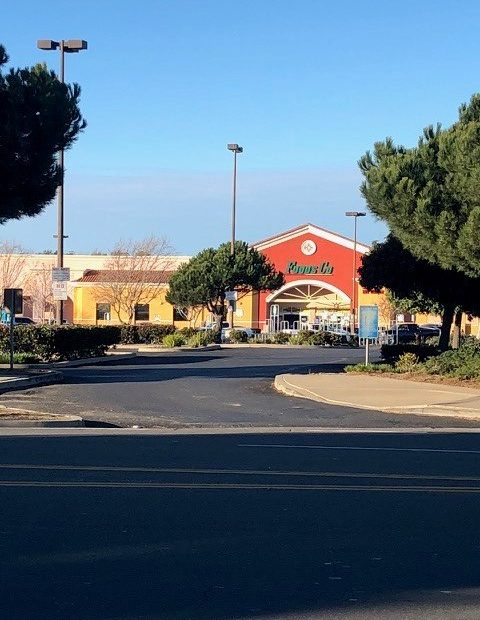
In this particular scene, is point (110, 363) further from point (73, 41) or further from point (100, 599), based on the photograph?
point (100, 599)

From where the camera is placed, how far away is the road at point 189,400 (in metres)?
19.5

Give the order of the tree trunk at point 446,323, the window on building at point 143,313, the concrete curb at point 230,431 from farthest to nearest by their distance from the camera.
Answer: the window on building at point 143,313
the tree trunk at point 446,323
the concrete curb at point 230,431

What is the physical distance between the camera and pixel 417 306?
46.0 meters

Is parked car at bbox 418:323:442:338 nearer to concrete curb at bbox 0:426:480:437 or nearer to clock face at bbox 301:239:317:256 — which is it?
clock face at bbox 301:239:317:256

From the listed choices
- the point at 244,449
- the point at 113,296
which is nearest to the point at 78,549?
the point at 244,449

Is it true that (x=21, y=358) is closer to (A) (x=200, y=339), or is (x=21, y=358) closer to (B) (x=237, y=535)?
(A) (x=200, y=339)

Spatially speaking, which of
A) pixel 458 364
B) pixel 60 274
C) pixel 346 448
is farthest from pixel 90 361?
pixel 346 448

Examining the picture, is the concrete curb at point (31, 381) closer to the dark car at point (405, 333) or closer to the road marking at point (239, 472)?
the road marking at point (239, 472)

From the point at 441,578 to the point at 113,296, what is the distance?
205 ft

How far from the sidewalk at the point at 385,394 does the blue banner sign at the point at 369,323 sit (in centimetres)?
131

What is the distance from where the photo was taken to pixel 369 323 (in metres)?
30.1

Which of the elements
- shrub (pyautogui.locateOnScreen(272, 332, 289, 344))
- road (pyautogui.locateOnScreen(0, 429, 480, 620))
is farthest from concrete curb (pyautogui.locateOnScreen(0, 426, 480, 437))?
shrub (pyautogui.locateOnScreen(272, 332, 289, 344))

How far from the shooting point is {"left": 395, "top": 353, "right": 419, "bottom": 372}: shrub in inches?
1171

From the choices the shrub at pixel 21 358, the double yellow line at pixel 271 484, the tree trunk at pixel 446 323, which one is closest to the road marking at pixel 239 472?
the double yellow line at pixel 271 484
